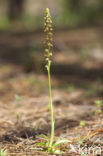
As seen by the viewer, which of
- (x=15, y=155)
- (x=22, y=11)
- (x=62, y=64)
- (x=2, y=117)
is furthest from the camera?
(x=22, y=11)

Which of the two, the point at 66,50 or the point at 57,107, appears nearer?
the point at 57,107

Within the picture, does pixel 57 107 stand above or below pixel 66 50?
below

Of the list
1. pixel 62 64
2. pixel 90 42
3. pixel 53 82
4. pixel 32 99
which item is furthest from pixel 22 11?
pixel 32 99

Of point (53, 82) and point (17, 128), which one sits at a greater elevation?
point (53, 82)

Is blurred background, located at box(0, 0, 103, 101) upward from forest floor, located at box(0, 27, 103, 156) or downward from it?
upward

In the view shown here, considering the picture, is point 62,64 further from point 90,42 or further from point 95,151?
point 95,151

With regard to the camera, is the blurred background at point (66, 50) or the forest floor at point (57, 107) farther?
the blurred background at point (66, 50)

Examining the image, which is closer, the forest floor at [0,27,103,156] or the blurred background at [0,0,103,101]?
the forest floor at [0,27,103,156]

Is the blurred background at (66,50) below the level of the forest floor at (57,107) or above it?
above
